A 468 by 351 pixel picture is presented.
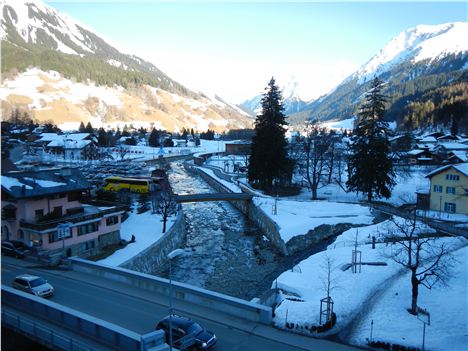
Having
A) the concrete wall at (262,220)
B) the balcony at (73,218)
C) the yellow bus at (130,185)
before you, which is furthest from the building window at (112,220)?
the yellow bus at (130,185)

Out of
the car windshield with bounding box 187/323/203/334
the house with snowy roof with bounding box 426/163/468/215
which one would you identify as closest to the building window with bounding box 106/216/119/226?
the car windshield with bounding box 187/323/203/334

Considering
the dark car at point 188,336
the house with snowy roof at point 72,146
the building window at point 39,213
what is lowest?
the dark car at point 188,336

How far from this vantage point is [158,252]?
1511 inches

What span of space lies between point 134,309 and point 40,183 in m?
19.4

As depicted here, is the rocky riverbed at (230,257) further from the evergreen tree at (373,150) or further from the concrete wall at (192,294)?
the evergreen tree at (373,150)

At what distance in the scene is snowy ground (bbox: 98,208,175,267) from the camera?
34.9 metres

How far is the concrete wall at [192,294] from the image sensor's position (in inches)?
818

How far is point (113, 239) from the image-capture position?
39.1 m

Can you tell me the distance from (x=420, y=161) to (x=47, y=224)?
3029 inches

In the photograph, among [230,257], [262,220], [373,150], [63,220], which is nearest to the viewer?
[63,220]

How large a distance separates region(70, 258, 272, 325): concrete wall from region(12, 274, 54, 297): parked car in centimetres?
405

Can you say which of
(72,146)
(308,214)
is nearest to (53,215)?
(308,214)

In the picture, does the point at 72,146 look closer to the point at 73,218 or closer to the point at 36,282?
the point at 73,218

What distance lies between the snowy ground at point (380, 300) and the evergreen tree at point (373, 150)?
16725 millimetres
